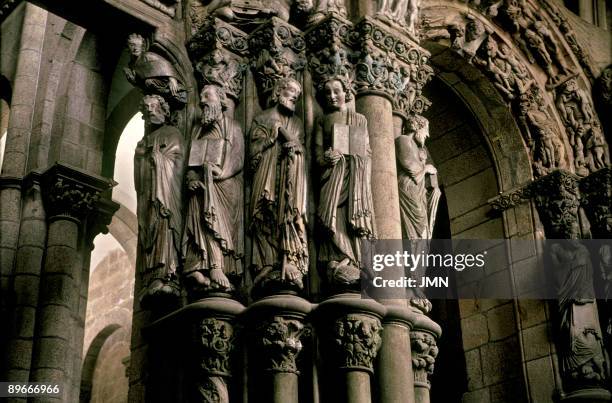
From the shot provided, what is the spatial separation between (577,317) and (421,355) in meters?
2.73

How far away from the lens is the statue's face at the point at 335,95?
6.57 metres

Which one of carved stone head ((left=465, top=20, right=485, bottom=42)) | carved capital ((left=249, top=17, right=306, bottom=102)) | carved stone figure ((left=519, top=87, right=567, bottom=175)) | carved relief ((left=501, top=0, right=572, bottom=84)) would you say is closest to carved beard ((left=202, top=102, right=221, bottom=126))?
carved capital ((left=249, top=17, right=306, bottom=102))

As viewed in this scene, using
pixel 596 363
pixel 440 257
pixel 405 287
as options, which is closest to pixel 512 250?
pixel 440 257

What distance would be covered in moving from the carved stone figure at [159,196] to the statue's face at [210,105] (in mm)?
253

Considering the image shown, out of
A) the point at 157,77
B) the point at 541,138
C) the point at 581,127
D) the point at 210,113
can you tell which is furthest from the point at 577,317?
the point at 157,77

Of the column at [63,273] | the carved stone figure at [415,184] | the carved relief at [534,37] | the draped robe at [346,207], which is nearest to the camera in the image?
the draped robe at [346,207]

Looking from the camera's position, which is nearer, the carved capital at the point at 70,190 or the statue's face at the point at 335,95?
the statue's face at the point at 335,95

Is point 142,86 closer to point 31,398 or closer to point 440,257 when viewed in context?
point 31,398

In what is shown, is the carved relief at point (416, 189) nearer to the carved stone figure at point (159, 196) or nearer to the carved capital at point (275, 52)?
the carved capital at point (275, 52)

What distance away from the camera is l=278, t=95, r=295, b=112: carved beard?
646 centimetres

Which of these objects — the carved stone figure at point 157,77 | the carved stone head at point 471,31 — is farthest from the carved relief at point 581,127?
the carved stone figure at point 157,77

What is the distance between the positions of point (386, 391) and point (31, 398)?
11.0 ft

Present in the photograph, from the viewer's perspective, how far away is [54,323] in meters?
7.94

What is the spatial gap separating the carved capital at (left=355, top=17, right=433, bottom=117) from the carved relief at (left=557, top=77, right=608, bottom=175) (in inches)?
116
